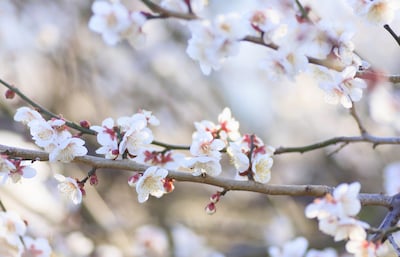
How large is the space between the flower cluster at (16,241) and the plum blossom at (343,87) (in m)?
0.84

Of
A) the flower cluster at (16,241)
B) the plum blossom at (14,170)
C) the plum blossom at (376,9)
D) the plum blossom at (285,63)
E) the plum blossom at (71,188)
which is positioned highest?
the plum blossom at (376,9)

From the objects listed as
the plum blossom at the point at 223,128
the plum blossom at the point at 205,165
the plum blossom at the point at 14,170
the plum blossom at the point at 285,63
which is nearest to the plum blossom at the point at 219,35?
the plum blossom at the point at 285,63

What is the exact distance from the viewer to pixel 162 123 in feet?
15.3

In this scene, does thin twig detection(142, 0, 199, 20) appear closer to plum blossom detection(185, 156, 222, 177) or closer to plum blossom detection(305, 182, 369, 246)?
plum blossom detection(185, 156, 222, 177)

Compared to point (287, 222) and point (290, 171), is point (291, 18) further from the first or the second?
point (290, 171)

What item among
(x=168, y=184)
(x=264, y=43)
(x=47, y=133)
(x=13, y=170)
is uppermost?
(x=264, y=43)

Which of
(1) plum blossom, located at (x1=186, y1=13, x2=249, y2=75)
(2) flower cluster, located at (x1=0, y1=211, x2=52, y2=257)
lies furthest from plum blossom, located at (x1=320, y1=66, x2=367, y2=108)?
(2) flower cluster, located at (x1=0, y1=211, x2=52, y2=257)

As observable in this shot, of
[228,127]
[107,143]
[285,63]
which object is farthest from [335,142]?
[107,143]

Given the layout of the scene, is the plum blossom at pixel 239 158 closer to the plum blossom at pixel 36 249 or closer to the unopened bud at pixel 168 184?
the unopened bud at pixel 168 184

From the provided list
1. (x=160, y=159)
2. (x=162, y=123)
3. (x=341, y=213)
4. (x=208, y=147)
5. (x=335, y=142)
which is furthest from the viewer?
(x=162, y=123)

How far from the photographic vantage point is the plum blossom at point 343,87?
1.50 m

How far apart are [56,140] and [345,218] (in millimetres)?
647

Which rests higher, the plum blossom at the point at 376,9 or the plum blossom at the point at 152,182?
the plum blossom at the point at 376,9

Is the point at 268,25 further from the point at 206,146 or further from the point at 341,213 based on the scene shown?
the point at 341,213
